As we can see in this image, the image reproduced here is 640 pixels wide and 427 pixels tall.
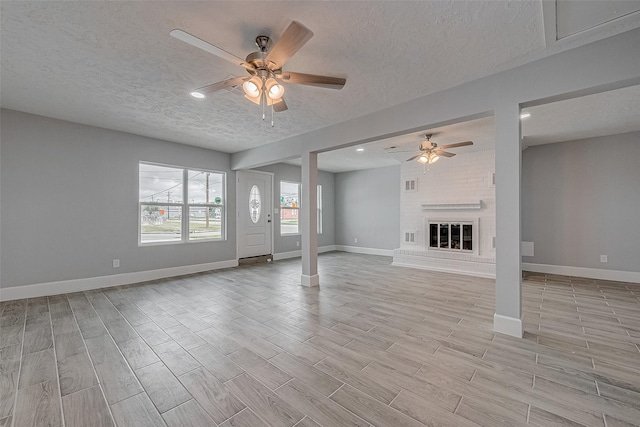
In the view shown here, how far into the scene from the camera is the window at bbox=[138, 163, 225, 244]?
4945 mm

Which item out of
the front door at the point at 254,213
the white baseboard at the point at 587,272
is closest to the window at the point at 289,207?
the front door at the point at 254,213

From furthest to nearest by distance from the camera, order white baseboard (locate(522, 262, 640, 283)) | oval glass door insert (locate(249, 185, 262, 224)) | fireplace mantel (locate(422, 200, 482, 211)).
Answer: oval glass door insert (locate(249, 185, 262, 224))
fireplace mantel (locate(422, 200, 482, 211))
white baseboard (locate(522, 262, 640, 283))

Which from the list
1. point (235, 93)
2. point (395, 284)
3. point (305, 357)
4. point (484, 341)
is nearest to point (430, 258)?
point (395, 284)

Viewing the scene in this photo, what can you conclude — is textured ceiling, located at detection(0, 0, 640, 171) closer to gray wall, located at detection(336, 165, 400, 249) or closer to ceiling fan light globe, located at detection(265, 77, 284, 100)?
ceiling fan light globe, located at detection(265, 77, 284, 100)

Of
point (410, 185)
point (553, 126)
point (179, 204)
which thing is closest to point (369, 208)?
point (410, 185)

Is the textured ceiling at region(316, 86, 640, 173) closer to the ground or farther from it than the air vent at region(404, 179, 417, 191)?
farther from it

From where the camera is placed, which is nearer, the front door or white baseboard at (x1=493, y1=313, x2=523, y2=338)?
white baseboard at (x1=493, y1=313, x2=523, y2=338)

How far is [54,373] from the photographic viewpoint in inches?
78.2

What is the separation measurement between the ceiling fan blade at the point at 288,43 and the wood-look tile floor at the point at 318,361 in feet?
7.66

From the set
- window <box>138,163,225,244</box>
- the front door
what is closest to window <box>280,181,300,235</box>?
the front door

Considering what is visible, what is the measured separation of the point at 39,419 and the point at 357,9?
325cm

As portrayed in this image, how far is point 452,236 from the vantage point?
5.71 meters

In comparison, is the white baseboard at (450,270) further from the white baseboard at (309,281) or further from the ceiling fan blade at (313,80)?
the ceiling fan blade at (313,80)

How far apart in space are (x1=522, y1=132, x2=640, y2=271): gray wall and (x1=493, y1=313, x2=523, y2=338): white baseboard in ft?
12.5
